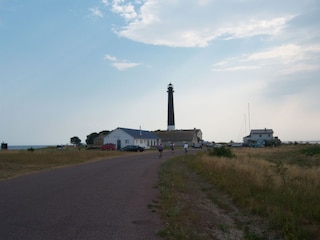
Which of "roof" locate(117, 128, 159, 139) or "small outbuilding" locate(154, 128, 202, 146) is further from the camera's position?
"small outbuilding" locate(154, 128, 202, 146)

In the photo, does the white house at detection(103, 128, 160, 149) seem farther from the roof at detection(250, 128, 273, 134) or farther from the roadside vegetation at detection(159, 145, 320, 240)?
the roadside vegetation at detection(159, 145, 320, 240)

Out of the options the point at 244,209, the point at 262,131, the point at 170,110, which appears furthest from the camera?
the point at 262,131

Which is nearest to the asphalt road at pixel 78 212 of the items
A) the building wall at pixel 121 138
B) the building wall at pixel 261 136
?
the building wall at pixel 121 138

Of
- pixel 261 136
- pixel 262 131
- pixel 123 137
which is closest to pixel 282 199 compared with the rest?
pixel 123 137

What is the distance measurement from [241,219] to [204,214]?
98 centimetres

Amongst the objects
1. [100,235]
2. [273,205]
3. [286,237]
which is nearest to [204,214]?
[273,205]

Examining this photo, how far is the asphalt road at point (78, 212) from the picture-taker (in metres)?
8.15

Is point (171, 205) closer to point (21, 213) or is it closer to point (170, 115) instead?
point (21, 213)

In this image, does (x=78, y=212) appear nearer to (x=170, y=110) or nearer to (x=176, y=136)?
(x=170, y=110)

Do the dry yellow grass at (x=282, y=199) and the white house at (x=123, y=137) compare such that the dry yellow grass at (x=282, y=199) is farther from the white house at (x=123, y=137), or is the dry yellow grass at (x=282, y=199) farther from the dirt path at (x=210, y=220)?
the white house at (x=123, y=137)

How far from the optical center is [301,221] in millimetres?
9609

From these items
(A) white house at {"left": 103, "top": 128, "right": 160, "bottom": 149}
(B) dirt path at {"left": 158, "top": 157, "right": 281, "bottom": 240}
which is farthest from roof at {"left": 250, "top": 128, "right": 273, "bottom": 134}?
(B) dirt path at {"left": 158, "top": 157, "right": 281, "bottom": 240}

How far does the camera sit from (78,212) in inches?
409

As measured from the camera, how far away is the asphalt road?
8.15 meters
